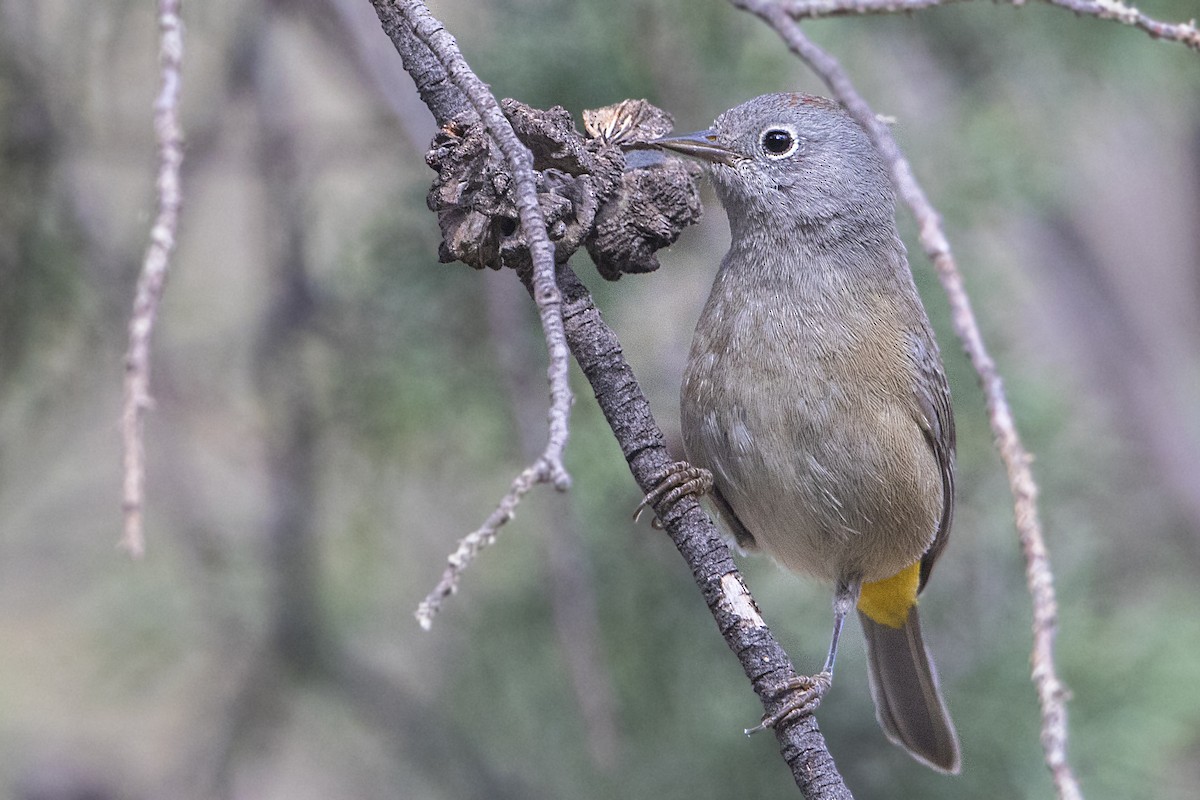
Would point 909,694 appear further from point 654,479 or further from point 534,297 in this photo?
point 534,297

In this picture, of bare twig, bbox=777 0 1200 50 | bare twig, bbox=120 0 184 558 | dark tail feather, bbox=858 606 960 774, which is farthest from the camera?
dark tail feather, bbox=858 606 960 774

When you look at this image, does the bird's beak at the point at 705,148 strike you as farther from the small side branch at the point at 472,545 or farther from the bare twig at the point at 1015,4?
the small side branch at the point at 472,545

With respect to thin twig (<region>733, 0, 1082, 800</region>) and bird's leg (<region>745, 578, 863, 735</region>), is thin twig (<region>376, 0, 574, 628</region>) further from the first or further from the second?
bird's leg (<region>745, 578, 863, 735</region>)

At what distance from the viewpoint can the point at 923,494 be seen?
357 cm

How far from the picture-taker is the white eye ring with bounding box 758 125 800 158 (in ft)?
11.3

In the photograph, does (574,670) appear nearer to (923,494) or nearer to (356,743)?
(923,494)

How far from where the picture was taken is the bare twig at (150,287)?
1.22 metres

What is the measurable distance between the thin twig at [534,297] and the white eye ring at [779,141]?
1.59 metres

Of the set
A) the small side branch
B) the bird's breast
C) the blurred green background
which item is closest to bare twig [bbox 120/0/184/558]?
the small side branch

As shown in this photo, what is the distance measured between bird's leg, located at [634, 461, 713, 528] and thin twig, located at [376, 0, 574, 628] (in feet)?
1.94

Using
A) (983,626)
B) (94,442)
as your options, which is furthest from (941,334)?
(94,442)

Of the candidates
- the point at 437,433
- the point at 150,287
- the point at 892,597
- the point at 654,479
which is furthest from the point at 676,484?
the point at 892,597

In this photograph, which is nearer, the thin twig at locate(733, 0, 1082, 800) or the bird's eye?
the thin twig at locate(733, 0, 1082, 800)

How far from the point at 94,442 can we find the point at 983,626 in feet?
11.8
